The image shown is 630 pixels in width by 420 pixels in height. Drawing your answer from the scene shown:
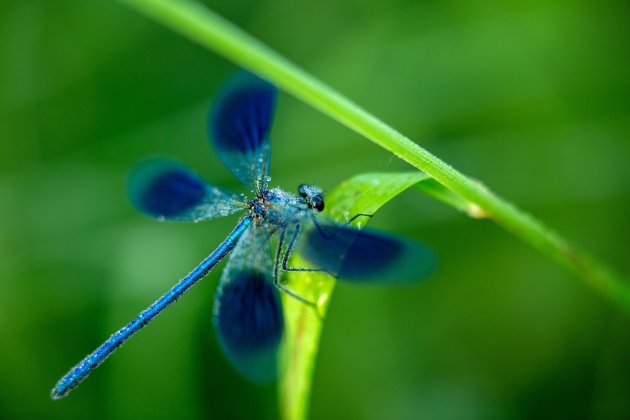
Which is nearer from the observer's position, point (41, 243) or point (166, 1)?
point (166, 1)

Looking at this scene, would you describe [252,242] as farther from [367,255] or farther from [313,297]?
[313,297]

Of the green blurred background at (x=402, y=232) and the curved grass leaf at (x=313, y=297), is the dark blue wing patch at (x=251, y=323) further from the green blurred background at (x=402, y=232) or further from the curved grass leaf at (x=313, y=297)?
the green blurred background at (x=402, y=232)

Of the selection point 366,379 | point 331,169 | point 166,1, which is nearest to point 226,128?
point 166,1

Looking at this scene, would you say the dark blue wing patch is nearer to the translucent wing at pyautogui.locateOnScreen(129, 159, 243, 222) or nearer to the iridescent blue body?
the iridescent blue body

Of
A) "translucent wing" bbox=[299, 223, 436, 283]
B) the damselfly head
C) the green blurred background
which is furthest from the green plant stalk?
the green blurred background

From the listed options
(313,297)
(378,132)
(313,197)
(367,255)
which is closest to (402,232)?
(313,197)

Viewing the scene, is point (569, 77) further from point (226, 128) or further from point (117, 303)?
point (117, 303)
